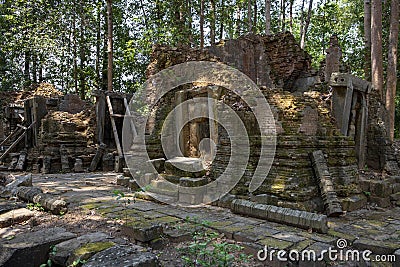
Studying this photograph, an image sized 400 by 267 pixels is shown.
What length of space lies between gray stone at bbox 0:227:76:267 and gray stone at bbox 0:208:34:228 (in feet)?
5.00

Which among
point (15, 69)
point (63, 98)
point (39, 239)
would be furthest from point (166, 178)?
point (15, 69)

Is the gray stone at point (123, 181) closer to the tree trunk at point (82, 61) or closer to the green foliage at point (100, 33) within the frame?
the green foliage at point (100, 33)

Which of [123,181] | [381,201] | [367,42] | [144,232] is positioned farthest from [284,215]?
[367,42]

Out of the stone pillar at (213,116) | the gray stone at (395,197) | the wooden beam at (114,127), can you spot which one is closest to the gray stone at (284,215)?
the stone pillar at (213,116)

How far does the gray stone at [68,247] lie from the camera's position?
3.87m

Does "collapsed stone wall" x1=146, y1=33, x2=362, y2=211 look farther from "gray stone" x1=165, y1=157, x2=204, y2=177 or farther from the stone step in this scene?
the stone step

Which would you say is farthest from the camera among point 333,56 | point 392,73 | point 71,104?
point 71,104

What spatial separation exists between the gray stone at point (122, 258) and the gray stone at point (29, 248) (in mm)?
968

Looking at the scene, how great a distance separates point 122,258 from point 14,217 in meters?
3.39

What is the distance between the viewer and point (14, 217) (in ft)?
18.5

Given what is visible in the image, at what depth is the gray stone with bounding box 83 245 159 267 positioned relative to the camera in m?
3.21

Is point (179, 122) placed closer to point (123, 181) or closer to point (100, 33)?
point (123, 181)

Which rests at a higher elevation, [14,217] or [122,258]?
[122,258]

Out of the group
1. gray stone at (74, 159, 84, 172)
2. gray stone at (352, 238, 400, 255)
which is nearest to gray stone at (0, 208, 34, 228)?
gray stone at (352, 238, 400, 255)
